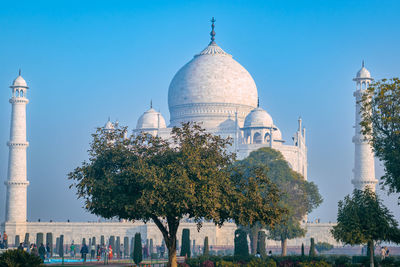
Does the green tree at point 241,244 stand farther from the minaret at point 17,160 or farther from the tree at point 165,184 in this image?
the minaret at point 17,160

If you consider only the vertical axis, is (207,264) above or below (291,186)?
below

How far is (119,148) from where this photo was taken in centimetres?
2956

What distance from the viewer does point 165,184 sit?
90.2 ft

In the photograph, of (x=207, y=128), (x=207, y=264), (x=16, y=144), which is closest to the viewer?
(x=207, y=264)

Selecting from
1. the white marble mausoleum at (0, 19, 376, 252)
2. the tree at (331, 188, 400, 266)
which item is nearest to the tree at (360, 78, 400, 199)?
the tree at (331, 188, 400, 266)

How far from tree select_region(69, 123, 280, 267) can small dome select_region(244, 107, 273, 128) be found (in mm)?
44701

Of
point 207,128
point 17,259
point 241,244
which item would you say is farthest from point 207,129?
point 17,259

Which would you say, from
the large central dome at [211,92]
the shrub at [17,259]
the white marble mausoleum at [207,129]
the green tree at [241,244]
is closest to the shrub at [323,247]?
the white marble mausoleum at [207,129]

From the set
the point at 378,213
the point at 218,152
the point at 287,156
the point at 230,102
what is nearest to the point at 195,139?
the point at 218,152

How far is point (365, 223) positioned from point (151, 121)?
168ft

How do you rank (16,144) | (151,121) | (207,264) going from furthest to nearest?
(151,121)
(16,144)
(207,264)

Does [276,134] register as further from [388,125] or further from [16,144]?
[388,125]

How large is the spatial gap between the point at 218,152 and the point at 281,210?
3.56 m

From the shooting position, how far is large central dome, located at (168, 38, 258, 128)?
81062 millimetres
